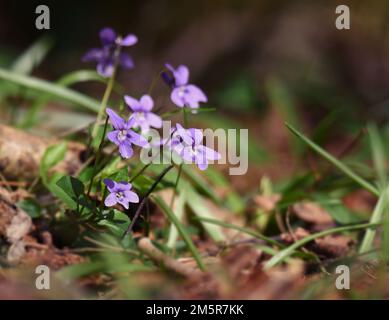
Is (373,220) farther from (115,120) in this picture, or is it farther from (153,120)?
(115,120)

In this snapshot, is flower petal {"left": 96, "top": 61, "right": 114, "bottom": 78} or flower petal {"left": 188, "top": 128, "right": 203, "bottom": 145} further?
flower petal {"left": 96, "top": 61, "right": 114, "bottom": 78}

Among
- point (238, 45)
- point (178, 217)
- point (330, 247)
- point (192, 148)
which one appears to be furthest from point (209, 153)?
point (238, 45)

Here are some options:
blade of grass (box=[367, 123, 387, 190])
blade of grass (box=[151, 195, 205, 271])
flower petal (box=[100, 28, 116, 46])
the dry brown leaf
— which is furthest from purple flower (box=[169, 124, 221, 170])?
blade of grass (box=[367, 123, 387, 190])

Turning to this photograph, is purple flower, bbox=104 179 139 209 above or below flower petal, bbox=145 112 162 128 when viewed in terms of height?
below

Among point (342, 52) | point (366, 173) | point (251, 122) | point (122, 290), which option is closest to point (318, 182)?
point (366, 173)

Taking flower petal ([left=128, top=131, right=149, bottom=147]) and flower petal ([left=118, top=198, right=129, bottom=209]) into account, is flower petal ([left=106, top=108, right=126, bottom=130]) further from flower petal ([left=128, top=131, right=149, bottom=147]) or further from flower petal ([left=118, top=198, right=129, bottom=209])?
flower petal ([left=118, top=198, right=129, bottom=209])

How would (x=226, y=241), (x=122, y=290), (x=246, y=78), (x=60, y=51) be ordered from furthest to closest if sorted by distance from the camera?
(x=60, y=51), (x=246, y=78), (x=226, y=241), (x=122, y=290)

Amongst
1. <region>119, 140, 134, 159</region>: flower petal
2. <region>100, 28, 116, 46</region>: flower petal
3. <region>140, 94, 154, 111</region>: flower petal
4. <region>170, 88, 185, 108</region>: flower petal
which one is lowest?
<region>119, 140, 134, 159</region>: flower petal

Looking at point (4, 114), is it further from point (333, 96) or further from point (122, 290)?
point (333, 96)
